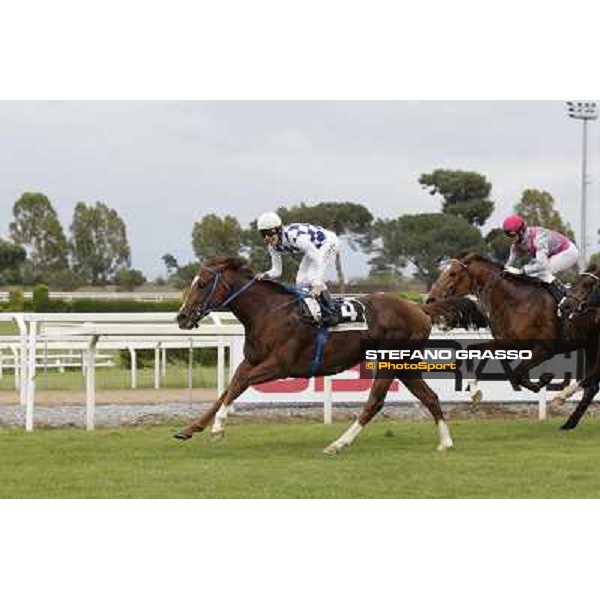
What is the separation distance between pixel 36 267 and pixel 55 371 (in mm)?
10576

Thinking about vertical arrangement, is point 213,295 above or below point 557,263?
below

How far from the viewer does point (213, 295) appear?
27.6 ft

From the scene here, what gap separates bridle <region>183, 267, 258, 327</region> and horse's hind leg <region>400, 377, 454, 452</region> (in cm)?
141

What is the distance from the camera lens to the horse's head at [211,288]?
8.29m

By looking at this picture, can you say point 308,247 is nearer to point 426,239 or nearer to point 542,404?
point 542,404

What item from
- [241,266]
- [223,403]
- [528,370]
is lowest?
[223,403]

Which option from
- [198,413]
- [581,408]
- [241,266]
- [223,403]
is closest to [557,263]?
[581,408]

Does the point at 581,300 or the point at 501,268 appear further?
the point at 501,268

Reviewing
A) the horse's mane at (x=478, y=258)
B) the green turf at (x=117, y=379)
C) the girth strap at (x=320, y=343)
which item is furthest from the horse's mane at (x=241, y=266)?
the green turf at (x=117, y=379)

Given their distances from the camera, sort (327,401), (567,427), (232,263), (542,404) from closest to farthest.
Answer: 1. (232,263)
2. (567,427)
3. (327,401)
4. (542,404)

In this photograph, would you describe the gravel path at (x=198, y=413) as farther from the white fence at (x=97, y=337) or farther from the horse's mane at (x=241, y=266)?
the horse's mane at (x=241, y=266)

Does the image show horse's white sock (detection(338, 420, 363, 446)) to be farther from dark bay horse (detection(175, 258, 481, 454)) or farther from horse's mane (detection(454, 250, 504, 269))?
horse's mane (detection(454, 250, 504, 269))

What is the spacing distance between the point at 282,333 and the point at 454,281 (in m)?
1.81

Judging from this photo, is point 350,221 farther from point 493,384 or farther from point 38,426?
point 38,426
